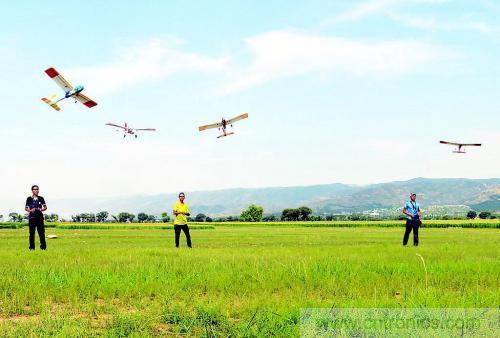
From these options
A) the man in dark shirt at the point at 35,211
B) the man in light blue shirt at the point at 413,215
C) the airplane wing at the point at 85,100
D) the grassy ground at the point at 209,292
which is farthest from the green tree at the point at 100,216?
the grassy ground at the point at 209,292

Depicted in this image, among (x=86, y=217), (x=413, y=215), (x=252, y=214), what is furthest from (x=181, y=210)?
(x=252, y=214)

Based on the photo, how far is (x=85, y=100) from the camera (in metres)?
44.1

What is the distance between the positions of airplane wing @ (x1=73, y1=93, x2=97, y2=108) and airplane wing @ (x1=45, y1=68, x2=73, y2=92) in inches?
43.8

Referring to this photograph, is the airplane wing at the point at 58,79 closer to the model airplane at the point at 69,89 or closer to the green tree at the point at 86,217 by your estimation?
the model airplane at the point at 69,89

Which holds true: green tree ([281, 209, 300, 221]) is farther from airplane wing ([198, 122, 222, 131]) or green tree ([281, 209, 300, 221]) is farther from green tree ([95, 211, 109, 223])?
airplane wing ([198, 122, 222, 131])

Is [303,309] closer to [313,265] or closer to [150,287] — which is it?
[150,287]

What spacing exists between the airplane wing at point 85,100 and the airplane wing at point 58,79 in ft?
3.65

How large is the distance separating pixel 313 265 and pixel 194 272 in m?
2.93

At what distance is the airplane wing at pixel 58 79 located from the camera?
44.1 metres

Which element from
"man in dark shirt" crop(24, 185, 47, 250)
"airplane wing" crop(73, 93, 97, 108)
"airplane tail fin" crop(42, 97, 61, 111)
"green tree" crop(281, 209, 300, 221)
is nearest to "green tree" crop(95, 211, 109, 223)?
"green tree" crop(281, 209, 300, 221)

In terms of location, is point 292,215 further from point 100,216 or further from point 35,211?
point 35,211

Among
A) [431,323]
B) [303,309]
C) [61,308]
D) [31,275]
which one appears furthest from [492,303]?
[31,275]

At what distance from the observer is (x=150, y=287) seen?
934cm

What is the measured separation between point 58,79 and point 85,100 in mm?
3336
